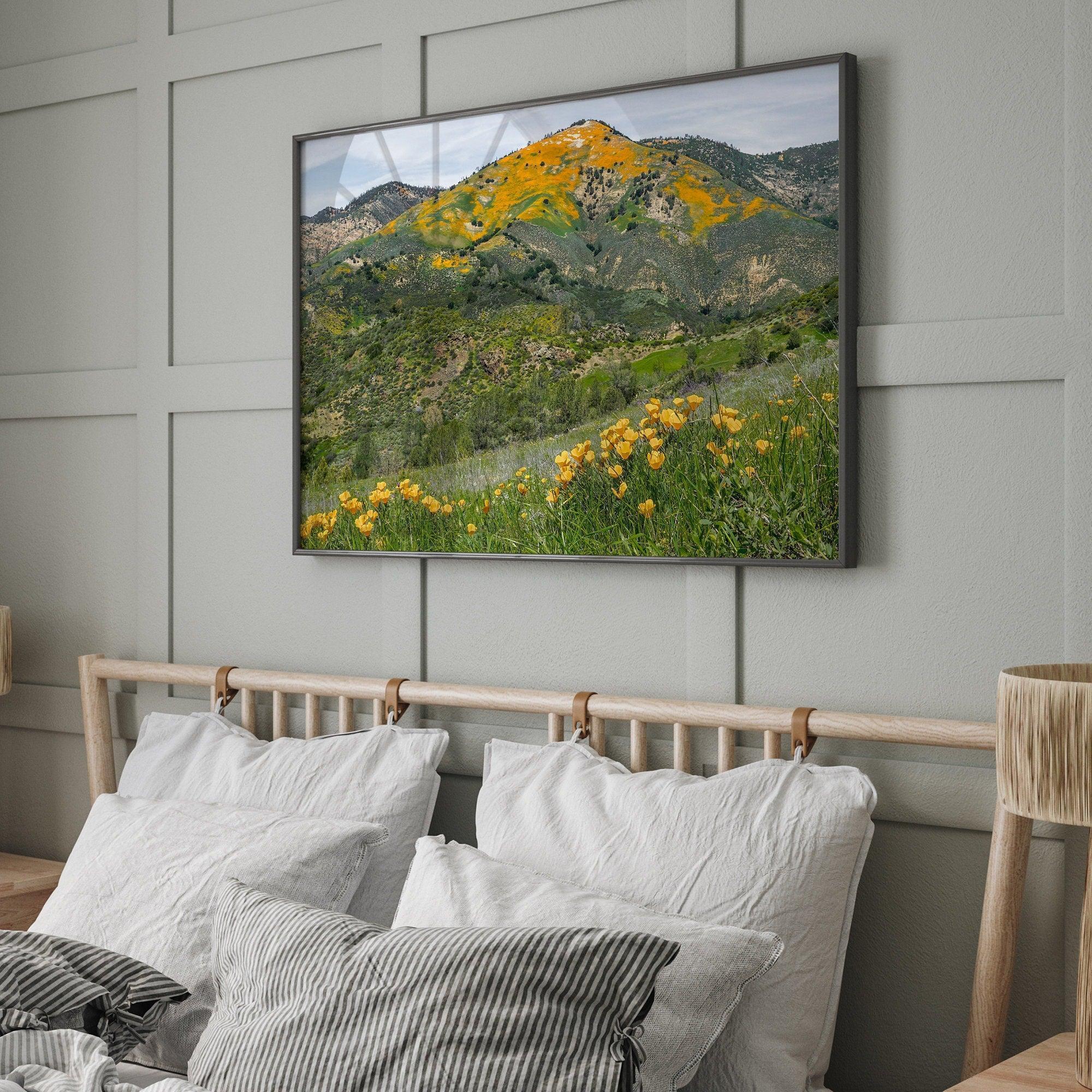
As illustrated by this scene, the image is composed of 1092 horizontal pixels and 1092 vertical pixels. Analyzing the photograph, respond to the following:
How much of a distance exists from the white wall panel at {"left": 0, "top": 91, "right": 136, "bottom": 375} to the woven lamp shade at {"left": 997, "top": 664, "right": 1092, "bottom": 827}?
6.35 ft

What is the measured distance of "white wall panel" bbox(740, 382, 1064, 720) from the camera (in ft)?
5.71

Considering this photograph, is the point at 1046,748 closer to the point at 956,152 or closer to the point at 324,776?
the point at 956,152

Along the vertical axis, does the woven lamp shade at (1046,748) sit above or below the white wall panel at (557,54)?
below

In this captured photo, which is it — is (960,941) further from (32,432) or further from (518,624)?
(32,432)

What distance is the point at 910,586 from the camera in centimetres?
183

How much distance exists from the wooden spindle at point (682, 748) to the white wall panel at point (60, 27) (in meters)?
1.87

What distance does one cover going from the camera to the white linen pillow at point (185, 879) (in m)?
1.83

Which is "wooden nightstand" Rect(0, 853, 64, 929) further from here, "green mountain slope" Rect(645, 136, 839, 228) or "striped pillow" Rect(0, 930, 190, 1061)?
"green mountain slope" Rect(645, 136, 839, 228)

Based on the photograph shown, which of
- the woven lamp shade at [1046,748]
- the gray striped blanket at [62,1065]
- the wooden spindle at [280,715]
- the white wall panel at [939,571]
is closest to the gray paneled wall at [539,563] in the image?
the white wall panel at [939,571]

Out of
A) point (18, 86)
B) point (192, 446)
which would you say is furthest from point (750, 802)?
point (18, 86)

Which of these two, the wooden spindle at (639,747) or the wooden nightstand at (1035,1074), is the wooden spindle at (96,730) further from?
the wooden nightstand at (1035,1074)

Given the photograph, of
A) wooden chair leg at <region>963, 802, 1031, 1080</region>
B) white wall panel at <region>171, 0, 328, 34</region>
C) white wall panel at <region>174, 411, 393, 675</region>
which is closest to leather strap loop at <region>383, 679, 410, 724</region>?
white wall panel at <region>174, 411, 393, 675</region>

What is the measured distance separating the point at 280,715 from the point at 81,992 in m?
0.74

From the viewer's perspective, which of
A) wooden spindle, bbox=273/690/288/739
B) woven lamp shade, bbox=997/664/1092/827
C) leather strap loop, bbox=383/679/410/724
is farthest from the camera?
wooden spindle, bbox=273/690/288/739
